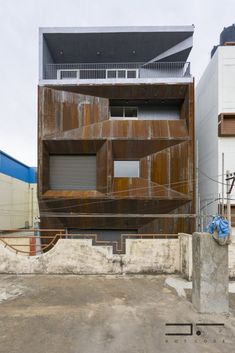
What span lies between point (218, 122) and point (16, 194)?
73.8 feet

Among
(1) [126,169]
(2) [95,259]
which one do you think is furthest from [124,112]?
(2) [95,259]

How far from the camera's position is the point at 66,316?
233 inches

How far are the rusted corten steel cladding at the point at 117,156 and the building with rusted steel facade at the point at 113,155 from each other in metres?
0.06

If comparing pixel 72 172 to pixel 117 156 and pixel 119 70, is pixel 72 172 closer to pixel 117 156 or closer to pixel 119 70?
pixel 117 156

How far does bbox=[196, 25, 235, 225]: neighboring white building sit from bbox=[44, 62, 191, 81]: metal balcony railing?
2.20 meters

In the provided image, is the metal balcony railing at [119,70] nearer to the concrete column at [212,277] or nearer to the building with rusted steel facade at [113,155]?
the building with rusted steel facade at [113,155]

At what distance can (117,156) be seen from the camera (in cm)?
1366

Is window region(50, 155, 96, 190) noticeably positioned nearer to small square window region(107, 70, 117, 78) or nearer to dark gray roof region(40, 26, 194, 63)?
small square window region(107, 70, 117, 78)

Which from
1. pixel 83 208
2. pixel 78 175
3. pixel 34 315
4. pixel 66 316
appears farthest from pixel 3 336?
pixel 78 175

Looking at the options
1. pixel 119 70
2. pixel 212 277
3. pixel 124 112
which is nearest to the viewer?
pixel 212 277

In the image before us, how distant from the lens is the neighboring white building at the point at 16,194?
22.7 meters

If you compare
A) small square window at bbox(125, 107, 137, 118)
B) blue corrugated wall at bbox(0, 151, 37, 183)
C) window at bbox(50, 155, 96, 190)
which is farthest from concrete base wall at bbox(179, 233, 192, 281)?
blue corrugated wall at bbox(0, 151, 37, 183)

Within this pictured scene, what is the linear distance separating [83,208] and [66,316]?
7.59 m

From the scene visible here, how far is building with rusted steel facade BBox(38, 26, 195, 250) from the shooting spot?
515 inches
